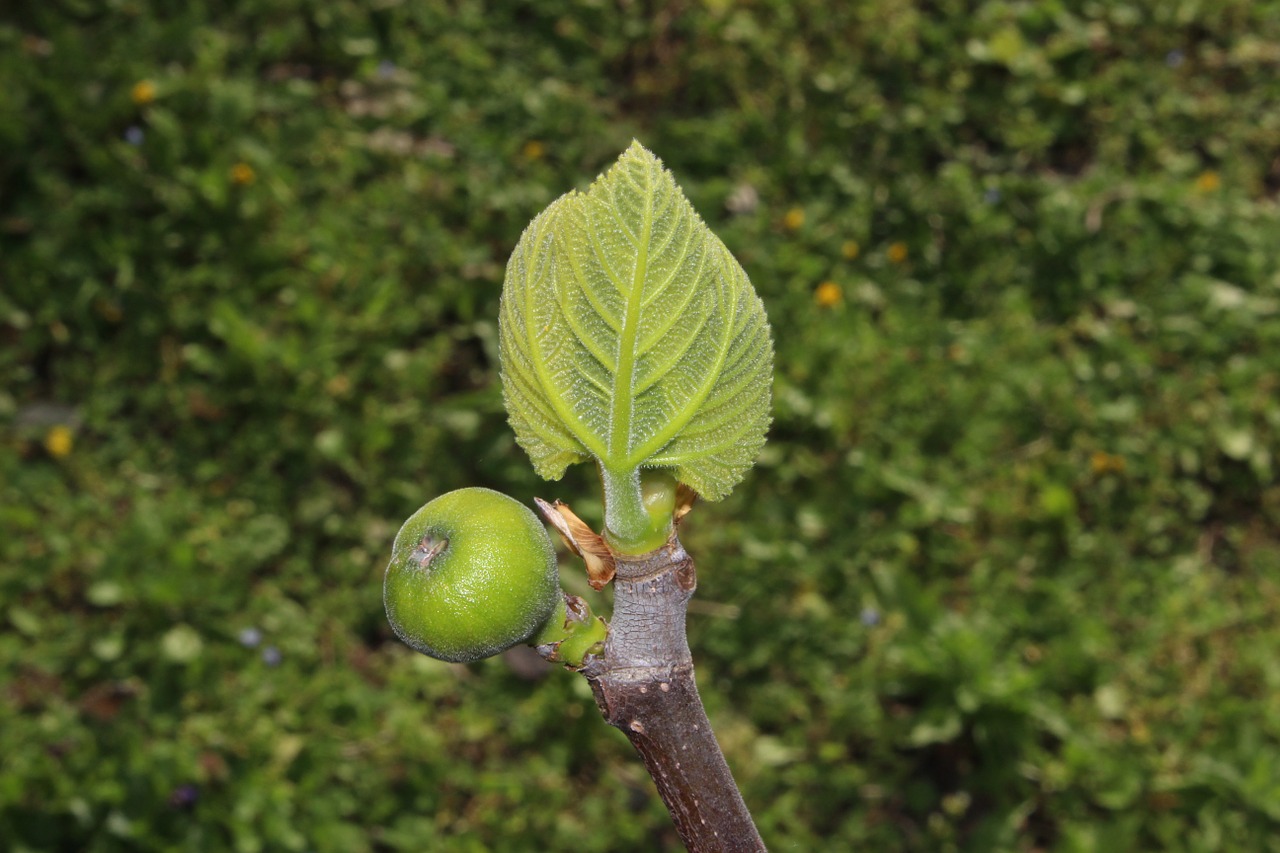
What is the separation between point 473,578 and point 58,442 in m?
3.89

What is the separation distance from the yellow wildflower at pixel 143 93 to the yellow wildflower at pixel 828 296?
2941 millimetres

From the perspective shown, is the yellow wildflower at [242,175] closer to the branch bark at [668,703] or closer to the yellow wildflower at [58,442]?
the yellow wildflower at [58,442]

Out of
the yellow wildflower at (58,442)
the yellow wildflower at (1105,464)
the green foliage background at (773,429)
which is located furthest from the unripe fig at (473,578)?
the yellow wildflower at (1105,464)

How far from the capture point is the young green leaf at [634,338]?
91 centimetres

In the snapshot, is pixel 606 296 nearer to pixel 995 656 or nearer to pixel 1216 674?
pixel 995 656

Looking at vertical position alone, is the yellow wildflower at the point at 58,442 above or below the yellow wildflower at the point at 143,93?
below

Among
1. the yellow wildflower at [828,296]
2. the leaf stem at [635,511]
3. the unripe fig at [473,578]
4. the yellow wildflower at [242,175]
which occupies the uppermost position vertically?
the leaf stem at [635,511]

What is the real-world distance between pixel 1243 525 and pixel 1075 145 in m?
1.92

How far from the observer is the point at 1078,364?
185 inches

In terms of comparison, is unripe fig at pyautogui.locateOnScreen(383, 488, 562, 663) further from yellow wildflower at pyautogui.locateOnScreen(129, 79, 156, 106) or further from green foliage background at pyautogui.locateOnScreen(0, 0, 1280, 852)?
yellow wildflower at pyautogui.locateOnScreen(129, 79, 156, 106)

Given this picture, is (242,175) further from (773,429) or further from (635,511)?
(635,511)

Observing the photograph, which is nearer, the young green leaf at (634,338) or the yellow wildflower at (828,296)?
the young green leaf at (634,338)

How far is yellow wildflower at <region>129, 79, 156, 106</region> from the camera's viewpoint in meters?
4.74

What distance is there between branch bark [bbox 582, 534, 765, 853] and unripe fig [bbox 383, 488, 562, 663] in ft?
0.33
